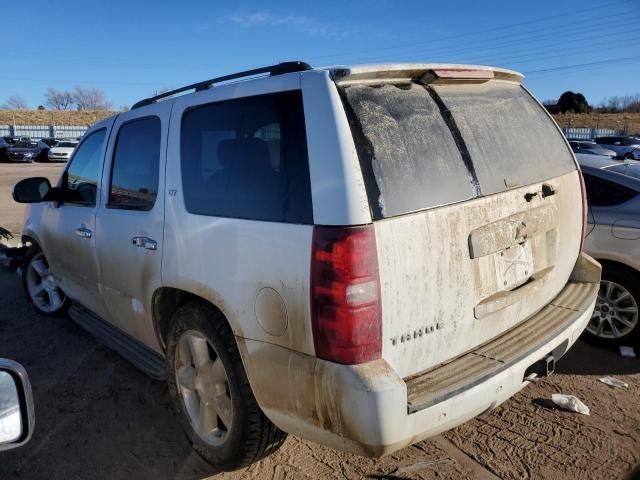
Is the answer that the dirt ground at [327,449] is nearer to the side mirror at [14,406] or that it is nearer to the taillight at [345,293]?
the taillight at [345,293]

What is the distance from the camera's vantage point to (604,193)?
4.30 m

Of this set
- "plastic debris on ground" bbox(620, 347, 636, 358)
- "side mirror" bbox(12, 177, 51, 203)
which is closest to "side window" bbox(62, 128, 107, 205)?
"side mirror" bbox(12, 177, 51, 203)

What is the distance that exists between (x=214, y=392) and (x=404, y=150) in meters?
1.57

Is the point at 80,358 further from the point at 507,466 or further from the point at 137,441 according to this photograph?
the point at 507,466

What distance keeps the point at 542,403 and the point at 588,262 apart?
0.98 m

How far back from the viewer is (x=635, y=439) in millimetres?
3033

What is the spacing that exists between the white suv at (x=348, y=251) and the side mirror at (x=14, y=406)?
3.17 ft

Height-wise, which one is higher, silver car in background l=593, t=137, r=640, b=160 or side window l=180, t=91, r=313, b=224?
silver car in background l=593, t=137, r=640, b=160

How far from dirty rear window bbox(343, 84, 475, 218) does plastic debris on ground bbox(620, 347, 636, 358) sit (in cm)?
278

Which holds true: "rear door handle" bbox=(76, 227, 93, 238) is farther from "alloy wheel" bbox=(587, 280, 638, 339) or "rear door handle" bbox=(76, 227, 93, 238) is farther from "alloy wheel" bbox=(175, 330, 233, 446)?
"alloy wheel" bbox=(587, 280, 638, 339)

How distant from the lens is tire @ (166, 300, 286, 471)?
8.12 feet

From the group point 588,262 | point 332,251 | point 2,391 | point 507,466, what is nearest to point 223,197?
point 332,251

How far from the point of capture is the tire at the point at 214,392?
8.12ft

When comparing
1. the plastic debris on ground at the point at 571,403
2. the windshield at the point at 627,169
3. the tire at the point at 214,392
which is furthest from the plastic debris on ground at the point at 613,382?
the tire at the point at 214,392
